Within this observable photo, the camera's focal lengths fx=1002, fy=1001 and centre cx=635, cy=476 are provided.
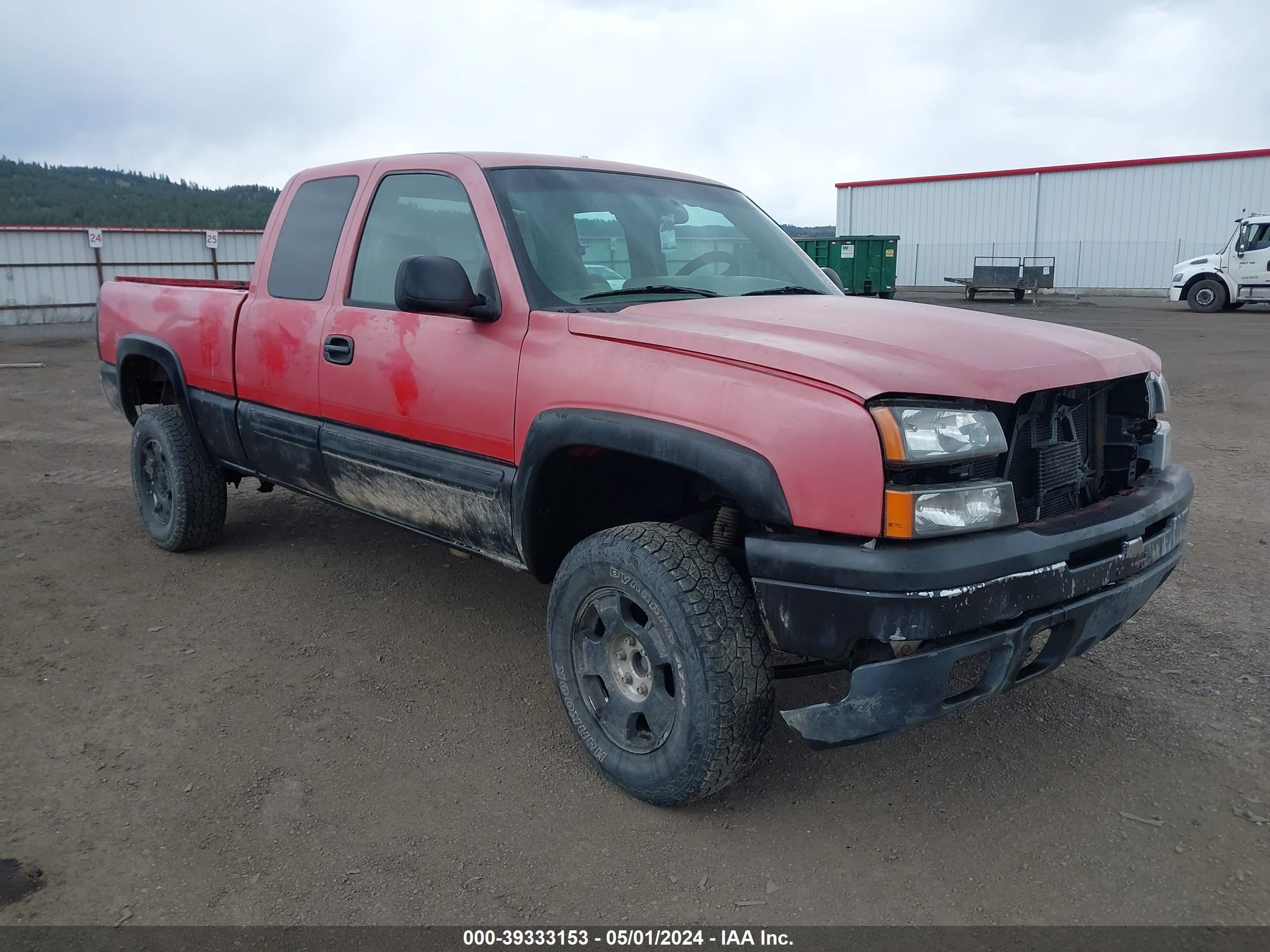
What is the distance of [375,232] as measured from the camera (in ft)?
13.0

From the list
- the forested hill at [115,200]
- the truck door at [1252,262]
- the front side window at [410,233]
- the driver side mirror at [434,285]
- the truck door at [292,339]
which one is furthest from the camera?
the forested hill at [115,200]

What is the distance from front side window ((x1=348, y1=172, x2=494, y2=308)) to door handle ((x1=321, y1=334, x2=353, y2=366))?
0.53 ft

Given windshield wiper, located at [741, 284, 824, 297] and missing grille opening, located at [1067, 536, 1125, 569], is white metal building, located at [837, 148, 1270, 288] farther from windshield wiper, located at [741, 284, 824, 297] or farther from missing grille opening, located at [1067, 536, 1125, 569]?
missing grille opening, located at [1067, 536, 1125, 569]

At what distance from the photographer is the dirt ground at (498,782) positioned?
99.9 inches

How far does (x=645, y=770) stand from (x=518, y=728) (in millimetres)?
708

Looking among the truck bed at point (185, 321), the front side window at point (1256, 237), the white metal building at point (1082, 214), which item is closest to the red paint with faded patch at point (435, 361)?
the truck bed at point (185, 321)

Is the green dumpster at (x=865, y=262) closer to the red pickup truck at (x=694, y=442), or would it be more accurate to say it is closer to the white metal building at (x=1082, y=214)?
the white metal building at (x=1082, y=214)

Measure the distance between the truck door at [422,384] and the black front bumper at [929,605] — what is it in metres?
1.15

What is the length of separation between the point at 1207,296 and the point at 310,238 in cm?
2554

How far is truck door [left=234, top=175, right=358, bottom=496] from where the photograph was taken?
4.12 meters

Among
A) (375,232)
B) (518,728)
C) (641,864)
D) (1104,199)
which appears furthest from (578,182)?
(1104,199)

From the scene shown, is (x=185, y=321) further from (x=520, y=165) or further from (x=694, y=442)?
(x=694, y=442)

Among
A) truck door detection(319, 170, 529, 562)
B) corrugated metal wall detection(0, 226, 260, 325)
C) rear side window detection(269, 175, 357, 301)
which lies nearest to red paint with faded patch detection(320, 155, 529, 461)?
truck door detection(319, 170, 529, 562)
